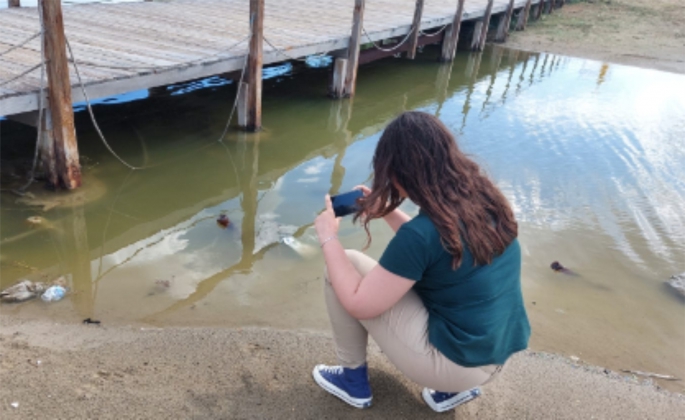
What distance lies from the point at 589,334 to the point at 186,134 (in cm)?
514

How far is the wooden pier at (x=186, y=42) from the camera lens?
16.7ft

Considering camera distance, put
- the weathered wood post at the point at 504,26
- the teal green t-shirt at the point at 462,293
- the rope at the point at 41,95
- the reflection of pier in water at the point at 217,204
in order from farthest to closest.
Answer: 1. the weathered wood post at the point at 504,26
2. the rope at the point at 41,95
3. the reflection of pier in water at the point at 217,204
4. the teal green t-shirt at the point at 462,293

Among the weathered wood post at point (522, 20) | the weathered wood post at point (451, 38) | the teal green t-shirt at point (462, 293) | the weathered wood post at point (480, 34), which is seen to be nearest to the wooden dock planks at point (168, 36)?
the weathered wood post at point (451, 38)

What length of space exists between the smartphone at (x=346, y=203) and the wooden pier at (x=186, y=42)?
3479 millimetres

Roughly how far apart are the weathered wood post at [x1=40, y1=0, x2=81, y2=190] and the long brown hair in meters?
3.71

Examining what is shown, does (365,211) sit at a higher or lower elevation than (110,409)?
higher

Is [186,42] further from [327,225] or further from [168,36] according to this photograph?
[327,225]

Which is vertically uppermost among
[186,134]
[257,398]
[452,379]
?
[452,379]

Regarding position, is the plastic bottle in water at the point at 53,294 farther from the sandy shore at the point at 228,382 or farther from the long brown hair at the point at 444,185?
the long brown hair at the point at 444,185

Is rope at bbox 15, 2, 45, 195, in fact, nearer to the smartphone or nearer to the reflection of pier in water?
the reflection of pier in water

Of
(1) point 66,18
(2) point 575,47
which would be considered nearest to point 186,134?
(1) point 66,18

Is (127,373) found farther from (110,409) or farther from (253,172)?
(253,172)

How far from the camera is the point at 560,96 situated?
35.8ft

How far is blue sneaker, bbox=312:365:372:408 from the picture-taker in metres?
2.52
